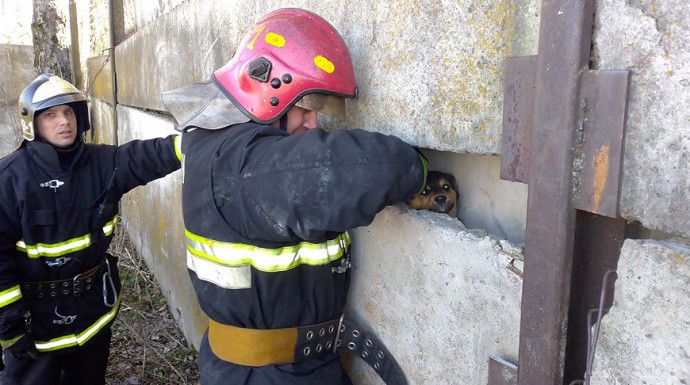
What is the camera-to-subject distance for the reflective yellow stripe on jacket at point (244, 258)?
1.68 meters

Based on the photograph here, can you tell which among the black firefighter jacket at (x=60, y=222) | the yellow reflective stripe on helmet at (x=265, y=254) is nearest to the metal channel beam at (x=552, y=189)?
the yellow reflective stripe on helmet at (x=265, y=254)

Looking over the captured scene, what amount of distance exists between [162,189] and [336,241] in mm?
3216

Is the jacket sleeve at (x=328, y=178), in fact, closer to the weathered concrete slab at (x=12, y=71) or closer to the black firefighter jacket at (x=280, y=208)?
the black firefighter jacket at (x=280, y=208)

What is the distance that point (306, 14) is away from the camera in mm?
1730

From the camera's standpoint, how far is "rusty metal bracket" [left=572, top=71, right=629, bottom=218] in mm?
1000

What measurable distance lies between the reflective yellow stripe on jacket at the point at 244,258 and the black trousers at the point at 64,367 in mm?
1676

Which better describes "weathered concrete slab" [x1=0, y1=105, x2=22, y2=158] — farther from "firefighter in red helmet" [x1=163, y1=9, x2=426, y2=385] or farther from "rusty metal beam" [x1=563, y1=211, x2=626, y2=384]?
"rusty metal beam" [x1=563, y1=211, x2=626, y2=384]

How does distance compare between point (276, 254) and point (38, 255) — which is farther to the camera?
point (38, 255)

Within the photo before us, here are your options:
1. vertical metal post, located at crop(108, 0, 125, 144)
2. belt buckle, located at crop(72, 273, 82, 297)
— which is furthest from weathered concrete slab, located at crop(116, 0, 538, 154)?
vertical metal post, located at crop(108, 0, 125, 144)

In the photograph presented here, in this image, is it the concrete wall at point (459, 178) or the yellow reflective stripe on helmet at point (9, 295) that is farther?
the yellow reflective stripe on helmet at point (9, 295)

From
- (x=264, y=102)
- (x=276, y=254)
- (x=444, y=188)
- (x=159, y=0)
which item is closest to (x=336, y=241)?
(x=276, y=254)

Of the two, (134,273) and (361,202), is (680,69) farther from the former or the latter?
(134,273)

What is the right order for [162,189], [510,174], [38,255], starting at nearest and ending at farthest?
[510,174], [38,255], [162,189]

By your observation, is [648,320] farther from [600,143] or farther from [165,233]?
[165,233]
